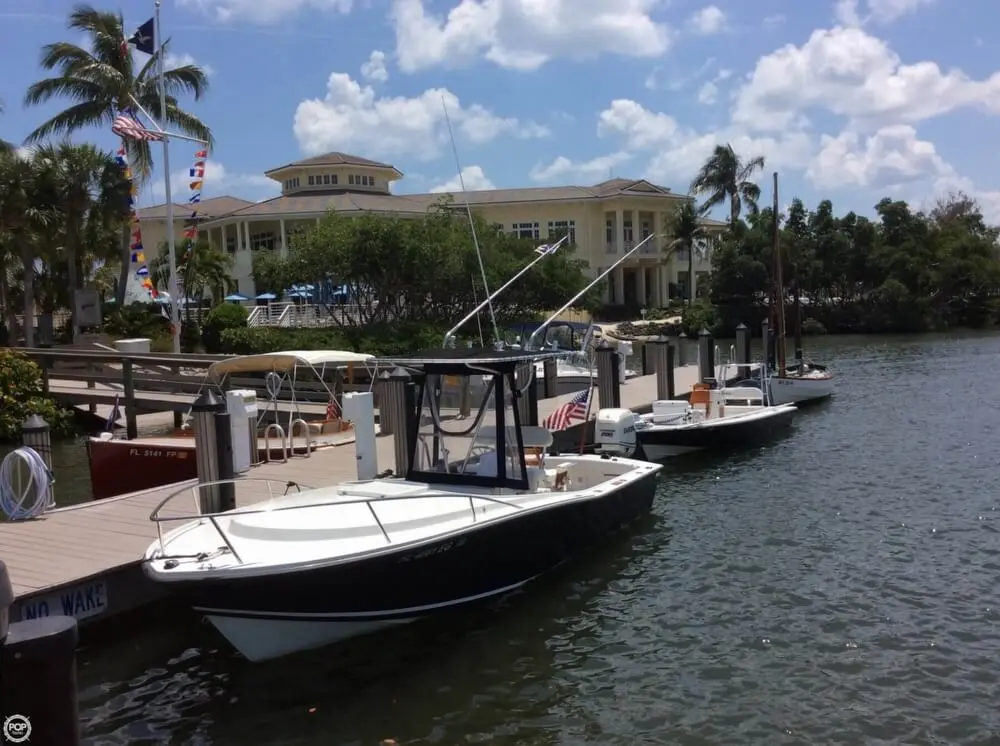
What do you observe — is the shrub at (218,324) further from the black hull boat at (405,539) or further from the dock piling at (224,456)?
the black hull boat at (405,539)

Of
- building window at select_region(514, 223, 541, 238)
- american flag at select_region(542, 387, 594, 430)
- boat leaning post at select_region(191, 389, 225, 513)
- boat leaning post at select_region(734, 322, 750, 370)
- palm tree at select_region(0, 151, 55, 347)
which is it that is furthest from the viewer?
building window at select_region(514, 223, 541, 238)

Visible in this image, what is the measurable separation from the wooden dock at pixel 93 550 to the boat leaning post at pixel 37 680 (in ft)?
10.8

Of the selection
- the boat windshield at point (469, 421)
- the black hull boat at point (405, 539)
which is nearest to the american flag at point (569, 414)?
the black hull boat at point (405, 539)

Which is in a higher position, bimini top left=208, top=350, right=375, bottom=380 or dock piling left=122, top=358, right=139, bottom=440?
bimini top left=208, top=350, right=375, bottom=380

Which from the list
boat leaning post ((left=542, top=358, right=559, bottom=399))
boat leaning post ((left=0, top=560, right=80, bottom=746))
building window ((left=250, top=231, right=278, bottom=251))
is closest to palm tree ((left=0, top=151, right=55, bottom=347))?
building window ((left=250, top=231, right=278, bottom=251))

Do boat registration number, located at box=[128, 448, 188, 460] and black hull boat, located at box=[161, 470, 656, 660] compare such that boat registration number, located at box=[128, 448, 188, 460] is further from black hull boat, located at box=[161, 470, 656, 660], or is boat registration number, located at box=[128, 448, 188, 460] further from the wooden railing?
black hull boat, located at box=[161, 470, 656, 660]

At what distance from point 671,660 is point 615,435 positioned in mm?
7424

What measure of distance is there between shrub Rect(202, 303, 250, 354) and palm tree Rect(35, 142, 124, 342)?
520 centimetres

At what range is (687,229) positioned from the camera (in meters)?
67.1

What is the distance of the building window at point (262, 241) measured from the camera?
185ft

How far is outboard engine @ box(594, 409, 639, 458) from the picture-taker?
1614 cm

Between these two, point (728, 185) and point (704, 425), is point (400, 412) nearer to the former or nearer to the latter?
point (704, 425)

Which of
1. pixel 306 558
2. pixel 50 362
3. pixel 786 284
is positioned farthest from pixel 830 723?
pixel 786 284

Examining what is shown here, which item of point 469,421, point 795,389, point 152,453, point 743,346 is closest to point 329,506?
point 469,421
